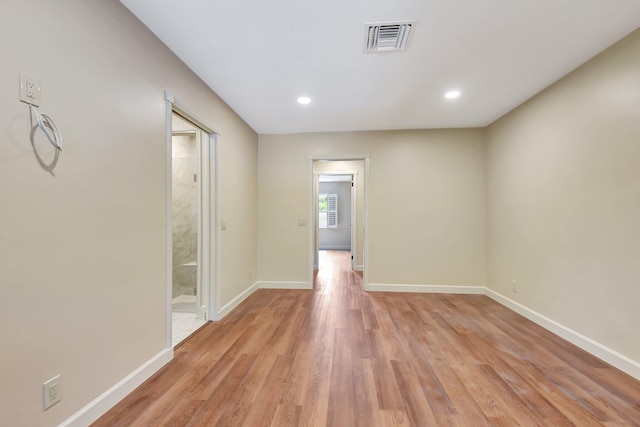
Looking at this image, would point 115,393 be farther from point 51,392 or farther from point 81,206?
point 81,206

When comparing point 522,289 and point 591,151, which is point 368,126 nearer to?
point 591,151

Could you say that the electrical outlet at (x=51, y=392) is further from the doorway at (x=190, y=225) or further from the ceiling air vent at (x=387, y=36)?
the ceiling air vent at (x=387, y=36)

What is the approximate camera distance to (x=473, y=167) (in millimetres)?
4105

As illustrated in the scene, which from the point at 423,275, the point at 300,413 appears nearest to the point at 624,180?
the point at 423,275

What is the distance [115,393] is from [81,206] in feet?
3.77

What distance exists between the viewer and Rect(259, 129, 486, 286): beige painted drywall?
13.5 feet

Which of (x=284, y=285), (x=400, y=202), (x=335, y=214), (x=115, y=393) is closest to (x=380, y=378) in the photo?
(x=115, y=393)

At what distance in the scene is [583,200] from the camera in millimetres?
2408

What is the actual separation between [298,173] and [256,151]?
75cm

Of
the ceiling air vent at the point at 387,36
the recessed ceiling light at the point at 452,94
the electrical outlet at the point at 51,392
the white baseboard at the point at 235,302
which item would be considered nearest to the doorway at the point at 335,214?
the white baseboard at the point at 235,302

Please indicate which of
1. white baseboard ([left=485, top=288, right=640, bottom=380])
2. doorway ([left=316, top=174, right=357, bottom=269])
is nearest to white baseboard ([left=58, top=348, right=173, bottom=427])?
white baseboard ([left=485, top=288, right=640, bottom=380])

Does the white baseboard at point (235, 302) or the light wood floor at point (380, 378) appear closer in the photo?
the light wood floor at point (380, 378)

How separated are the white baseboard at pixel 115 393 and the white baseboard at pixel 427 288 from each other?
2.93m

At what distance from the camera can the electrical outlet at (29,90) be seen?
3.98ft
